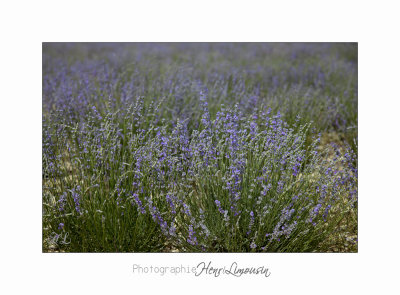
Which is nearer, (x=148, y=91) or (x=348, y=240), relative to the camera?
(x=348, y=240)

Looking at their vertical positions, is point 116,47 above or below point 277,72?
above

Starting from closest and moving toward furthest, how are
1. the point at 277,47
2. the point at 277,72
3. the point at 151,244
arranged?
the point at 151,244
the point at 277,72
the point at 277,47

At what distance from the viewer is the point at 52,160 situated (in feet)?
9.43

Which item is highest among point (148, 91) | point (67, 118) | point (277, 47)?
point (277, 47)

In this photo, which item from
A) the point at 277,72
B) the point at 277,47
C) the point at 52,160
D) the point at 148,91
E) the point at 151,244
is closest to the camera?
the point at 151,244

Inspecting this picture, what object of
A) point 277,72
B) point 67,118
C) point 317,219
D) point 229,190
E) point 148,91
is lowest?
point 317,219

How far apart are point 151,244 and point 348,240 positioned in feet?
4.34

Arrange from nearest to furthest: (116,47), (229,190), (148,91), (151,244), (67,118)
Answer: (229,190) → (151,244) → (67,118) → (148,91) → (116,47)

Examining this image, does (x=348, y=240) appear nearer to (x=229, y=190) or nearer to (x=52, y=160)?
(x=229, y=190)

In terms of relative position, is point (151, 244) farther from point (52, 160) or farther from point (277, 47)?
point (277, 47)
